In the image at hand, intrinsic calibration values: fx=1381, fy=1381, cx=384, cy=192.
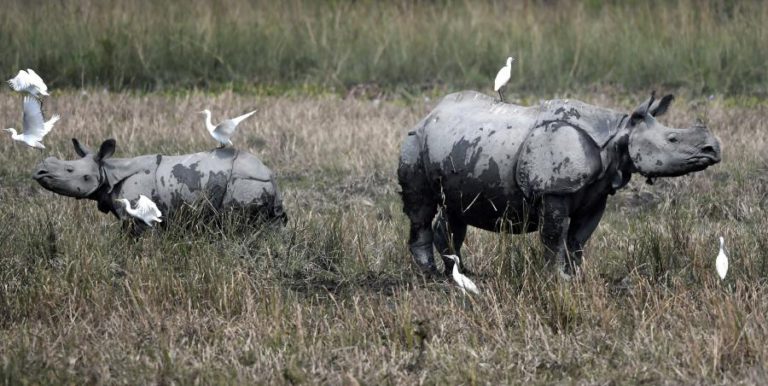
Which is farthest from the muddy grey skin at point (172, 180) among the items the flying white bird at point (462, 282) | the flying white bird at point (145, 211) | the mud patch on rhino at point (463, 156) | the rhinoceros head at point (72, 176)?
the flying white bird at point (462, 282)

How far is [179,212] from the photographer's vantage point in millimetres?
7777

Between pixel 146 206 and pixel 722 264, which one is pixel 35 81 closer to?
pixel 146 206

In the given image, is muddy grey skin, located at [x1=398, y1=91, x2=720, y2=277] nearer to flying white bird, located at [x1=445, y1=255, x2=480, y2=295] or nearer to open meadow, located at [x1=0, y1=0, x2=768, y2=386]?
open meadow, located at [x1=0, y1=0, x2=768, y2=386]

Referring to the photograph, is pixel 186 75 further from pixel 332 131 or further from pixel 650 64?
pixel 650 64

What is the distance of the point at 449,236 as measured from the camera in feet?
25.0

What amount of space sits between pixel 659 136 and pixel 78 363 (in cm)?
301

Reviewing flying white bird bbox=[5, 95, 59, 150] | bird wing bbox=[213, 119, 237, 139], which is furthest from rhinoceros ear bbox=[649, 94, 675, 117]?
flying white bird bbox=[5, 95, 59, 150]

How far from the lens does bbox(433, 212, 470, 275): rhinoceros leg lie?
766 cm

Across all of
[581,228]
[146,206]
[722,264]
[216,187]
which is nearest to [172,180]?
[216,187]

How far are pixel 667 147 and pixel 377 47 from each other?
8688mm

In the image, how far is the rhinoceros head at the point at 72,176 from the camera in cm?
788

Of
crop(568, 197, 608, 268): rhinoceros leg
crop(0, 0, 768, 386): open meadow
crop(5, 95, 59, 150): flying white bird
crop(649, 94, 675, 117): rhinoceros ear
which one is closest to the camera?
crop(0, 0, 768, 386): open meadow

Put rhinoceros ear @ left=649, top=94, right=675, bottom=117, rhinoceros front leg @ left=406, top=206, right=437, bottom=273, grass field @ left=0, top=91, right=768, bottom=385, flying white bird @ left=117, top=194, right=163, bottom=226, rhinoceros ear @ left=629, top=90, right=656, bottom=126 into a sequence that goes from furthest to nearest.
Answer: rhinoceros front leg @ left=406, top=206, right=437, bottom=273
flying white bird @ left=117, top=194, right=163, bottom=226
rhinoceros ear @ left=649, top=94, right=675, bottom=117
rhinoceros ear @ left=629, top=90, right=656, bottom=126
grass field @ left=0, top=91, right=768, bottom=385

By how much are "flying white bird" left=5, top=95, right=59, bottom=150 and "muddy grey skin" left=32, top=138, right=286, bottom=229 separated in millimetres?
147
